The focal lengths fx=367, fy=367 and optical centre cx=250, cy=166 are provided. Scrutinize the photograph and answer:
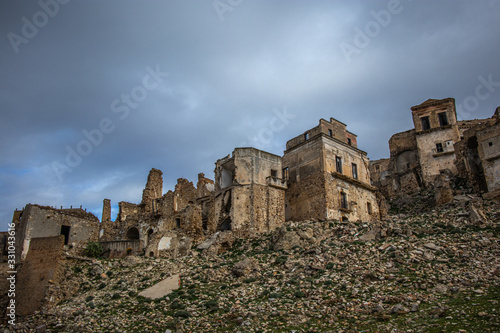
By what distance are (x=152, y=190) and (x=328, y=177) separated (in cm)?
2444

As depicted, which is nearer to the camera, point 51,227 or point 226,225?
point 51,227

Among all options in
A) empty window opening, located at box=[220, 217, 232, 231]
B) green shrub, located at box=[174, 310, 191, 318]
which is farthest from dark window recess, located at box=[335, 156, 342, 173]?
green shrub, located at box=[174, 310, 191, 318]

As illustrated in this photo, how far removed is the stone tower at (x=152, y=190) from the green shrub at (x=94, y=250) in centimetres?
1363

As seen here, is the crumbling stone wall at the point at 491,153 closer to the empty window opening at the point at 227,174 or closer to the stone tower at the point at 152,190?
the empty window opening at the point at 227,174

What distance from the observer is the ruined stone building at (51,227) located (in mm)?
30734

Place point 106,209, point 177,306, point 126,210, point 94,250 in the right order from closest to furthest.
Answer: point 177,306 < point 94,250 < point 126,210 < point 106,209

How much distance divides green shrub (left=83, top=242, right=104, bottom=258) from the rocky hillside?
5.20 meters

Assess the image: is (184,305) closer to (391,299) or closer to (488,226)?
(391,299)

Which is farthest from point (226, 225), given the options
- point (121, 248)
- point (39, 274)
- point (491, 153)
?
point (491, 153)

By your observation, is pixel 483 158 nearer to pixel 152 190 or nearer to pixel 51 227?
pixel 152 190

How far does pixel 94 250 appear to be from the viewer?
31938 millimetres

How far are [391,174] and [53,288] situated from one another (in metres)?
42.7

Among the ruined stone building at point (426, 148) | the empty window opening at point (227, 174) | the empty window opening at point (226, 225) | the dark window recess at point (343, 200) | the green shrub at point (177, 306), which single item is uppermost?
the ruined stone building at point (426, 148)

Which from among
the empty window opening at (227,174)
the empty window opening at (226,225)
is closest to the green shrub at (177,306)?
the empty window opening at (226,225)
